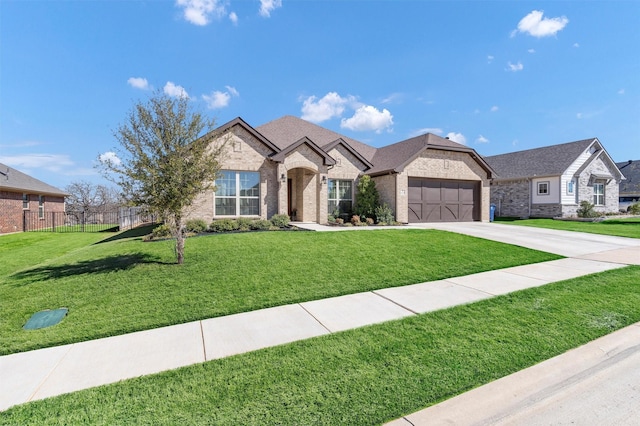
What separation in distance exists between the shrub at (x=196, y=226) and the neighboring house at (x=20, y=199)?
55.0ft

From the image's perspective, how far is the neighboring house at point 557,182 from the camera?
2372 cm

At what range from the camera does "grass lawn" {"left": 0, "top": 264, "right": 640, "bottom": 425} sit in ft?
8.38

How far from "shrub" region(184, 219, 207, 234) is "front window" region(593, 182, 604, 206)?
32752 mm

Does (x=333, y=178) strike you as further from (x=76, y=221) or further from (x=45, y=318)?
(x=76, y=221)

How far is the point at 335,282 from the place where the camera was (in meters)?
6.42

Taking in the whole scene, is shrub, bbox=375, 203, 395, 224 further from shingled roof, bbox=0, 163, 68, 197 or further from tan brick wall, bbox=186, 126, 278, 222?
shingled roof, bbox=0, 163, 68, 197

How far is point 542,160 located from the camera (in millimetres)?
25812

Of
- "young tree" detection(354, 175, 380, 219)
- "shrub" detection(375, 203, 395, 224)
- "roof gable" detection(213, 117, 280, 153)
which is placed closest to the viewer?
"roof gable" detection(213, 117, 280, 153)

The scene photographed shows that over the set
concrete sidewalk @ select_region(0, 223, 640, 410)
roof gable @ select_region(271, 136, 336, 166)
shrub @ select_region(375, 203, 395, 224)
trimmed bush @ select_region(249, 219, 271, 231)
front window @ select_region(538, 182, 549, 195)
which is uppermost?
roof gable @ select_region(271, 136, 336, 166)

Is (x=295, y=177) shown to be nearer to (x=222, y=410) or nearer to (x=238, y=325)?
(x=238, y=325)

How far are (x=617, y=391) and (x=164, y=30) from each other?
15731mm

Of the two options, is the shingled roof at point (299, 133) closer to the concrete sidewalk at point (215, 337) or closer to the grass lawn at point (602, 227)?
the grass lawn at point (602, 227)

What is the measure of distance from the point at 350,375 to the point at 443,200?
57.5 ft

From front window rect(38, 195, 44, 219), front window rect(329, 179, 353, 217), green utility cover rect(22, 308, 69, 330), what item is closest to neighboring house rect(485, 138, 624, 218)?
front window rect(329, 179, 353, 217)
